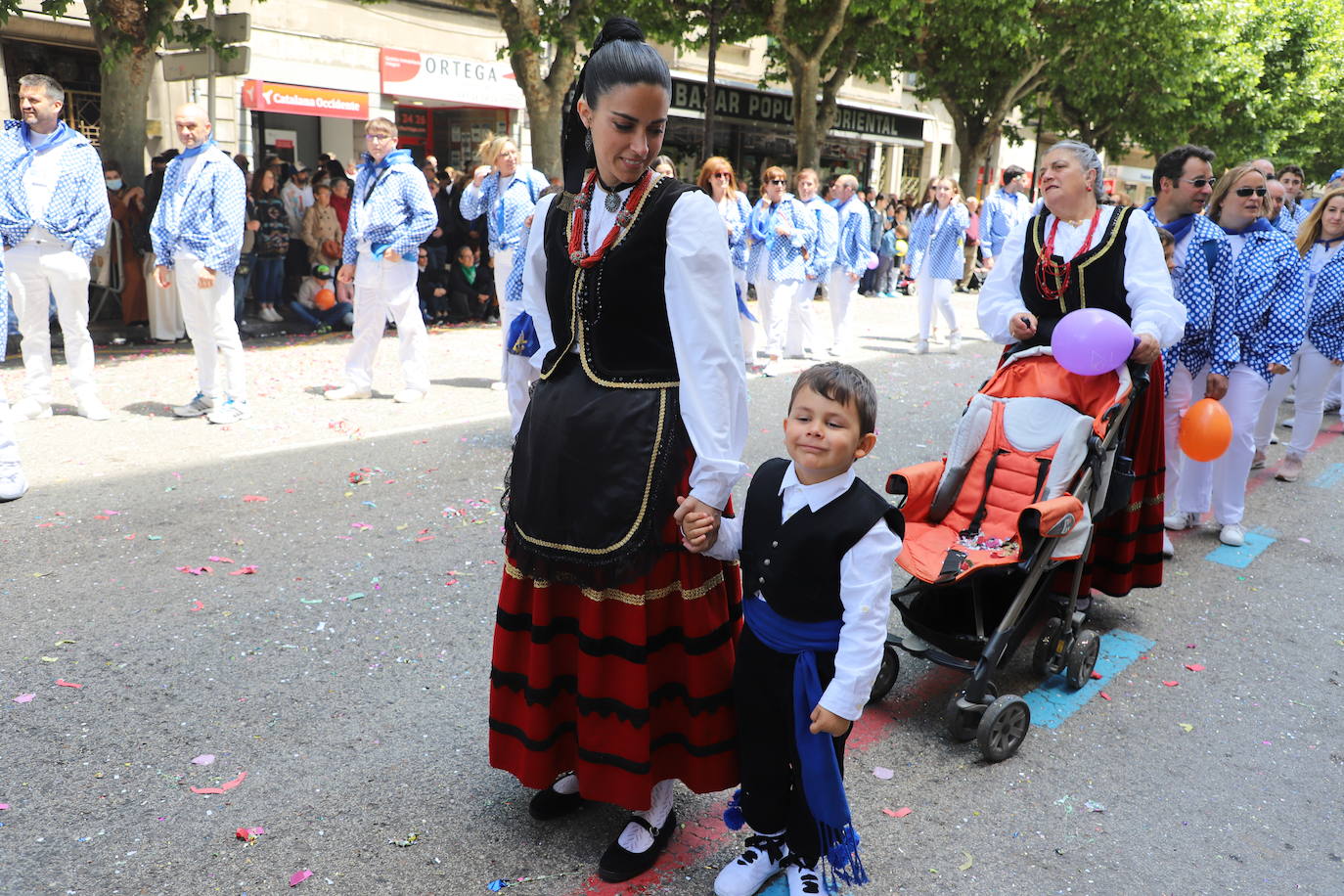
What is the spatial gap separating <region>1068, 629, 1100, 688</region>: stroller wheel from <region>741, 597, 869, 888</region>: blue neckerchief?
1876 mm

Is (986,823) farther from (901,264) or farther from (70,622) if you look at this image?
(901,264)

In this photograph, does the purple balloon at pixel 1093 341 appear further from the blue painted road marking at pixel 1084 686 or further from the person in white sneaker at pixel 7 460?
the person in white sneaker at pixel 7 460

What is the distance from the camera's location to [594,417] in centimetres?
272

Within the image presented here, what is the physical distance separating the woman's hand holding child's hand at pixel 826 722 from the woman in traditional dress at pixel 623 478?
0.35m

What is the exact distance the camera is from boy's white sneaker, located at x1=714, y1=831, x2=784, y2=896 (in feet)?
9.60

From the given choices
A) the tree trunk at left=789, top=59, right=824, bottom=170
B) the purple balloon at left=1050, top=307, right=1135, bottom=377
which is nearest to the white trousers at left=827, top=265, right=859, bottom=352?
the tree trunk at left=789, top=59, right=824, bottom=170

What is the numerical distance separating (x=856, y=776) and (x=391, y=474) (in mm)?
4217

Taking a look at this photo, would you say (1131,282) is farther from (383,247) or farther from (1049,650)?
(383,247)

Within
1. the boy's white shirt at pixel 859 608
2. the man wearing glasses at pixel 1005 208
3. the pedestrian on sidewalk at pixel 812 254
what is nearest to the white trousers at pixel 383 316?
the pedestrian on sidewalk at pixel 812 254

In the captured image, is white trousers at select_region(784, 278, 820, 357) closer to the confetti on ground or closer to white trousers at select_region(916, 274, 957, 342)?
white trousers at select_region(916, 274, 957, 342)

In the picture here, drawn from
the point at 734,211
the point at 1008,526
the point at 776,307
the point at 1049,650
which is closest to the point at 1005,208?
the point at 734,211

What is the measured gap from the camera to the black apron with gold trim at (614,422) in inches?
106

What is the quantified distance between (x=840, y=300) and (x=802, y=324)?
1015 millimetres

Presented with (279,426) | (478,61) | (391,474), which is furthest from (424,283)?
(478,61)
